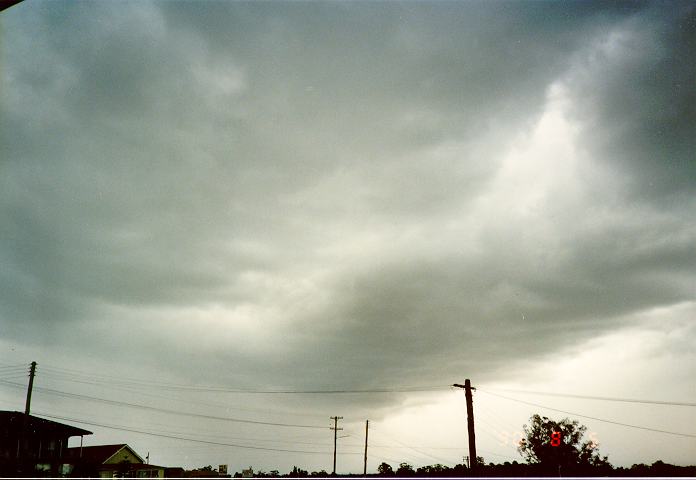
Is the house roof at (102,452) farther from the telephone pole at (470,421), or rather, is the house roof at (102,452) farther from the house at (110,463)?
the telephone pole at (470,421)

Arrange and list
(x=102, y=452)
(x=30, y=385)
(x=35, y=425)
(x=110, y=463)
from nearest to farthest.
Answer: (x=30, y=385)
(x=35, y=425)
(x=110, y=463)
(x=102, y=452)

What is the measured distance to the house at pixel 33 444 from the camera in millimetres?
42969

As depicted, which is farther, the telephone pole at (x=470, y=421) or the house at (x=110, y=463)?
the house at (x=110, y=463)

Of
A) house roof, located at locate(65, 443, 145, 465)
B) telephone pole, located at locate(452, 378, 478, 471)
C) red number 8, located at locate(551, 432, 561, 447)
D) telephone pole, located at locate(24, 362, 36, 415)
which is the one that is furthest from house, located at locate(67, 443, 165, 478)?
red number 8, located at locate(551, 432, 561, 447)

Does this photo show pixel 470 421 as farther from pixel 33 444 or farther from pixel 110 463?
pixel 110 463

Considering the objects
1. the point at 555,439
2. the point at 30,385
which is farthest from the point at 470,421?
the point at 30,385

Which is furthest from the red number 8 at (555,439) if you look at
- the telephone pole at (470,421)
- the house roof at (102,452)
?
the house roof at (102,452)

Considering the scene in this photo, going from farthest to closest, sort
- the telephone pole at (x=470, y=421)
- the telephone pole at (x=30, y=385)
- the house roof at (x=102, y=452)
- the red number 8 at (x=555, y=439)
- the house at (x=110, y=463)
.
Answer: the house roof at (x=102, y=452) < the house at (x=110, y=463) < the telephone pole at (x=30, y=385) < the telephone pole at (x=470, y=421) < the red number 8 at (x=555, y=439)

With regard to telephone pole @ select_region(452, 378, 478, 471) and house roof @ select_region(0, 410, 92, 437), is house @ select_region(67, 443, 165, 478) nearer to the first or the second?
house roof @ select_region(0, 410, 92, 437)

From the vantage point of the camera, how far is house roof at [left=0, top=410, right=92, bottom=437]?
149 feet

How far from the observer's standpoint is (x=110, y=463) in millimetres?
59375

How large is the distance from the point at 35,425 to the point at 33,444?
1927 mm

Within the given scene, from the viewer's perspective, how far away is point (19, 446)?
4516 centimetres

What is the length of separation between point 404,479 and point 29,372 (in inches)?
2055
